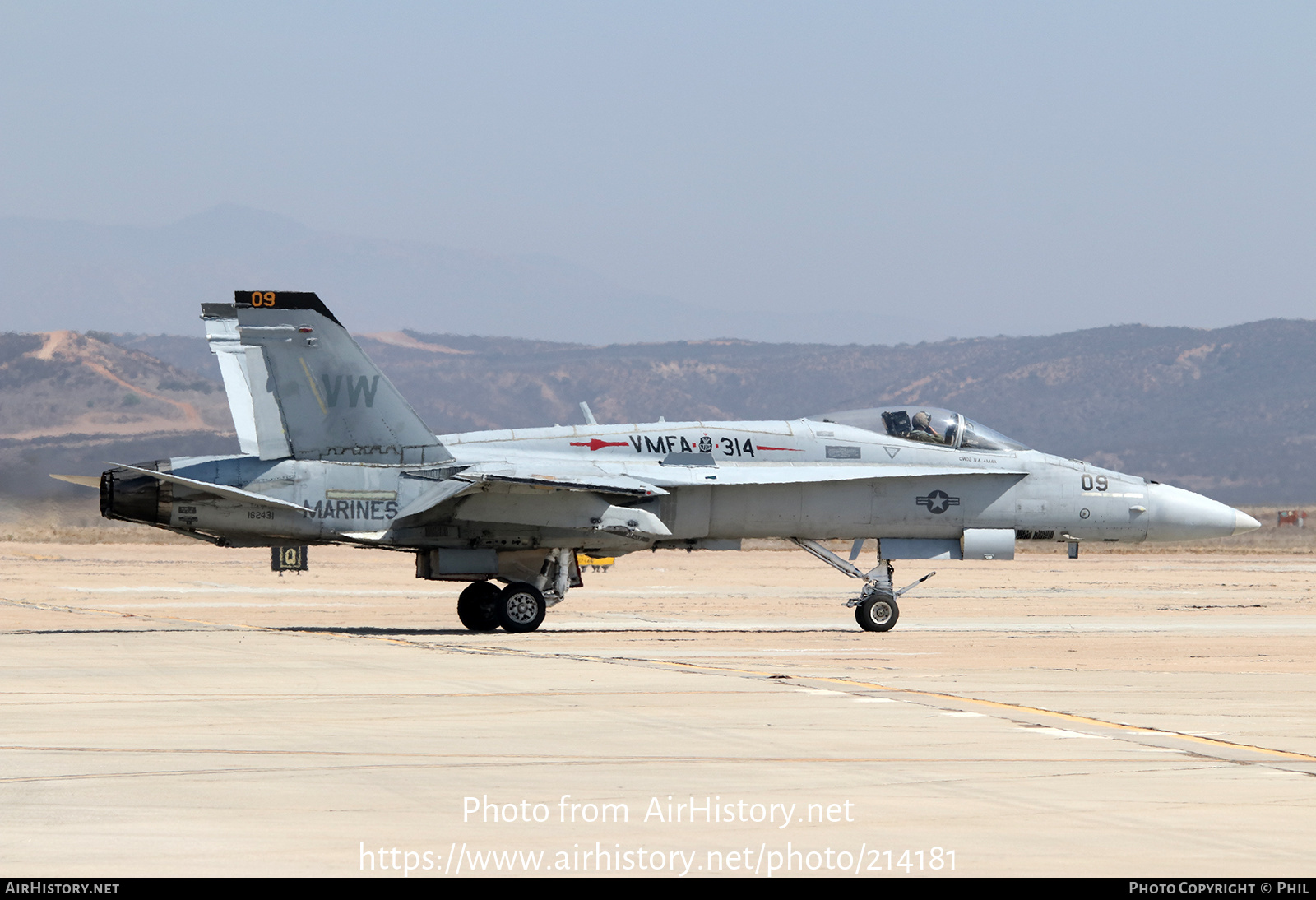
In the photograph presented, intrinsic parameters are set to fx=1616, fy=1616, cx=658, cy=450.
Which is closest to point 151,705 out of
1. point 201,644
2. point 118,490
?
point 201,644

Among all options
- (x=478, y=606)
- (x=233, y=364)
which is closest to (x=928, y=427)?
(x=478, y=606)

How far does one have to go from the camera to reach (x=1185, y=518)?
23531mm

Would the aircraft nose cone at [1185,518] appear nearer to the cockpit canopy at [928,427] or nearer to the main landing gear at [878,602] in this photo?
the cockpit canopy at [928,427]

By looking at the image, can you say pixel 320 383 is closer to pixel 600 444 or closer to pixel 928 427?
pixel 600 444

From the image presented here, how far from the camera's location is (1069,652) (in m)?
18.4

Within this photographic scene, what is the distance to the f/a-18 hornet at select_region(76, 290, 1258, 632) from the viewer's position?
20.7m

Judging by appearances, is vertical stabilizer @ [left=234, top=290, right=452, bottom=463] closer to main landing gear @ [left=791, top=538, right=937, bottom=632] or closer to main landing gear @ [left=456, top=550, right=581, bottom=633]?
main landing gear @ [left=456, top=550, right=581, bottom=633]

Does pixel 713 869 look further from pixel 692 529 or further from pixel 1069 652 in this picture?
pixel 692 529

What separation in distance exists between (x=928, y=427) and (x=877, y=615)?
2.82 meters

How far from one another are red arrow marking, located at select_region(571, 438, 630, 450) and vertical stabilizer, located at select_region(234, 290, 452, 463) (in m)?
2.19

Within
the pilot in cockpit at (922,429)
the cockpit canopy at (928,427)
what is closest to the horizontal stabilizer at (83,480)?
the cockpit canopy at (928,427)

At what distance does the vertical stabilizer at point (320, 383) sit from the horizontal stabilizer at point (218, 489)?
77 centimetres

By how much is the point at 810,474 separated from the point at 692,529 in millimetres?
1793

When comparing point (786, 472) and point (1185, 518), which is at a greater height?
point (786, 472)
